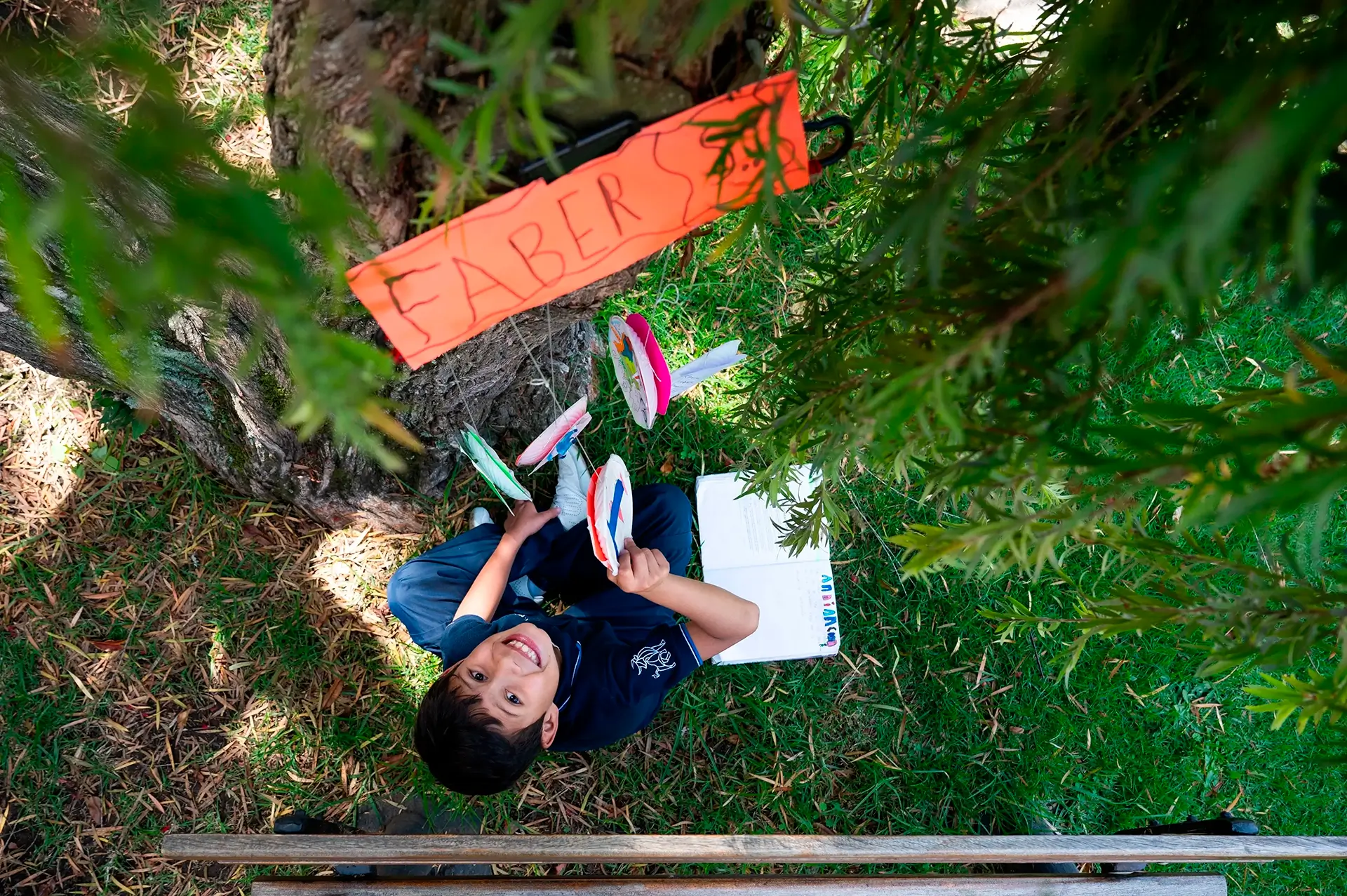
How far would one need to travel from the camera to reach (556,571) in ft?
7.73

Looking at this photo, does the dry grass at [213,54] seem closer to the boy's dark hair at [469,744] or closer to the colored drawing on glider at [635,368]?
the colored drawing on glider at [635,368]

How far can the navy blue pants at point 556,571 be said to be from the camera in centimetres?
218

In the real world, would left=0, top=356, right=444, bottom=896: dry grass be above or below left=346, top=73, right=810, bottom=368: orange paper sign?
below

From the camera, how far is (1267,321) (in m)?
2.64

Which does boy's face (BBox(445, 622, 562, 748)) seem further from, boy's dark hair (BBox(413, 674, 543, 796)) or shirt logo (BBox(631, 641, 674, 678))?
shirt logo (BBox(631, 641, 674, 678))

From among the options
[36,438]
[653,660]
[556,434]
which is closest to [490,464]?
[556,434]

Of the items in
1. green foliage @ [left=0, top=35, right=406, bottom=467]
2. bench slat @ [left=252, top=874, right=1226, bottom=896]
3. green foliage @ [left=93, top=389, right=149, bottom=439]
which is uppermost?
green foliage @ [left=0, top=35, right=406, bottom=467]

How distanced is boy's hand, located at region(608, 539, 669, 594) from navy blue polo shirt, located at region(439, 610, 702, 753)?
336 mm

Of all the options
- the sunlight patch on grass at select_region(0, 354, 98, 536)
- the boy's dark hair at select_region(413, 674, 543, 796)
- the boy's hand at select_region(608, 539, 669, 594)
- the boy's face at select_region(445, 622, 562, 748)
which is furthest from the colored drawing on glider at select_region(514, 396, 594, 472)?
the sunlight patch on grass at select_region(0, 354, 98, 536)

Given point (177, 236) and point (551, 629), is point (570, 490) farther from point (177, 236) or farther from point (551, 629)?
point (177, 236)

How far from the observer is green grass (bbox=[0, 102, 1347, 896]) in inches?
89.7

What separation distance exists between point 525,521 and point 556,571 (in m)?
0.21

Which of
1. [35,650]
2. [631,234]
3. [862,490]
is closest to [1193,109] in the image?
[631,234]

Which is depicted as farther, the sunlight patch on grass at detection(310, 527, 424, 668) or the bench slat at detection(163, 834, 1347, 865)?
the sunlight patch on grass at detection(310, 527, 424, 668)
